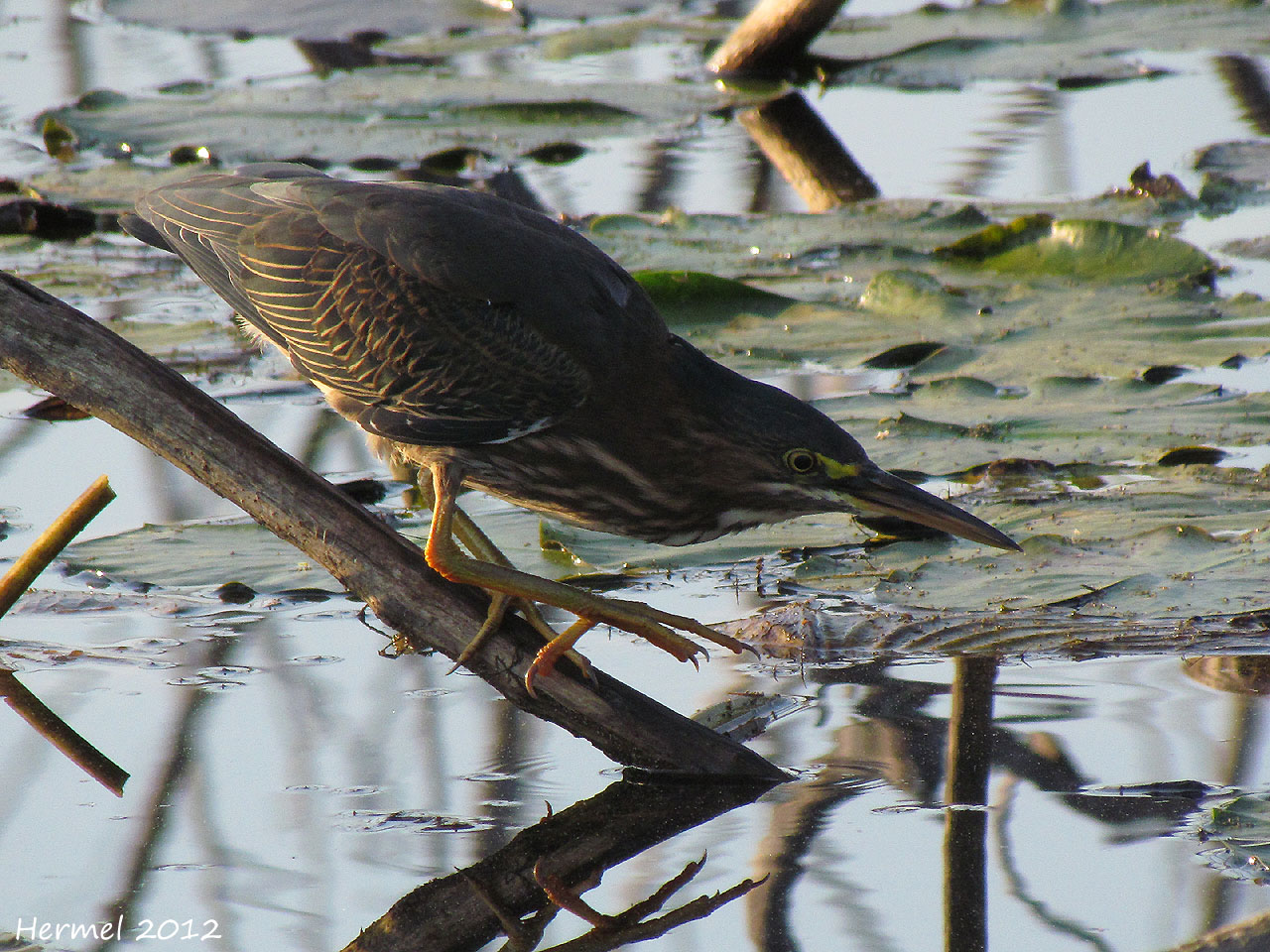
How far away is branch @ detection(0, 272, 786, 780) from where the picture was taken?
3455mm

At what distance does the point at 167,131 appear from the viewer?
25.7 ft

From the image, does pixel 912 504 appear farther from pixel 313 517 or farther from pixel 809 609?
pixel 313 517

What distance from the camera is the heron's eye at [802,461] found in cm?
372

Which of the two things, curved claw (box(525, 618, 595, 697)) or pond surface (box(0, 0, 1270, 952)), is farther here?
curved claw (box(525, 618, 595, 697))

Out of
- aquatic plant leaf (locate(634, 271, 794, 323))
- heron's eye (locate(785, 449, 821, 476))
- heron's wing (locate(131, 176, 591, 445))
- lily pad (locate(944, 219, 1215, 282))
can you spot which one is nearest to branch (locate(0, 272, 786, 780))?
heron's wing (locate(131, 176, 591, 445))

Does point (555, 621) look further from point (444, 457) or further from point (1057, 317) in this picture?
point (1057, 317)

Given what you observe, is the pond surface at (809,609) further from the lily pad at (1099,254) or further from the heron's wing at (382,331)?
the heron's wing at (382,331)

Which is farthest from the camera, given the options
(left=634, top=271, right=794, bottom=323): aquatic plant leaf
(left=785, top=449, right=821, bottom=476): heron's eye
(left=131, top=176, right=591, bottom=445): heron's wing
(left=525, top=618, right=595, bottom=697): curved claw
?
(left=634, top=271, right=794, bottom=323): aquatic plant leaf

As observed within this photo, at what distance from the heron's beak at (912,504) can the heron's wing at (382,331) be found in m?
0.70

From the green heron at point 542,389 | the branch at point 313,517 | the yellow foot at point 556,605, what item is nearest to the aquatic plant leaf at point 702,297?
the green heron at point 542,389

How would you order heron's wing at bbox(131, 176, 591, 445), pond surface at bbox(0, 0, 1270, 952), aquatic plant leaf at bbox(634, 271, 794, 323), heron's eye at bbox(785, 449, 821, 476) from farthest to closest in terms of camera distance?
1. aquatic plant leaf at bbox(634, 271, 794, 323)
2. heron's wing at bbox(131, 176, 591, 445)
3. heron's eye at bbox(785, 449, 821, 476)
4. pond surface at bbox(0, 0, 1270, 952)

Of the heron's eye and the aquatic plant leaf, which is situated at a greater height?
the aquatic plant leaf

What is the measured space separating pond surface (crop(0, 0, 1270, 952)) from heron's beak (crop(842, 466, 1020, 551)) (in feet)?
1.26

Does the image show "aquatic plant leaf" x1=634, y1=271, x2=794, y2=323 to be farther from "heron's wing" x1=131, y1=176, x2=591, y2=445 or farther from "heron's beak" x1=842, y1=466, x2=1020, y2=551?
"heron's beak" x1=842, y1=466, x2=1020, y2=551
